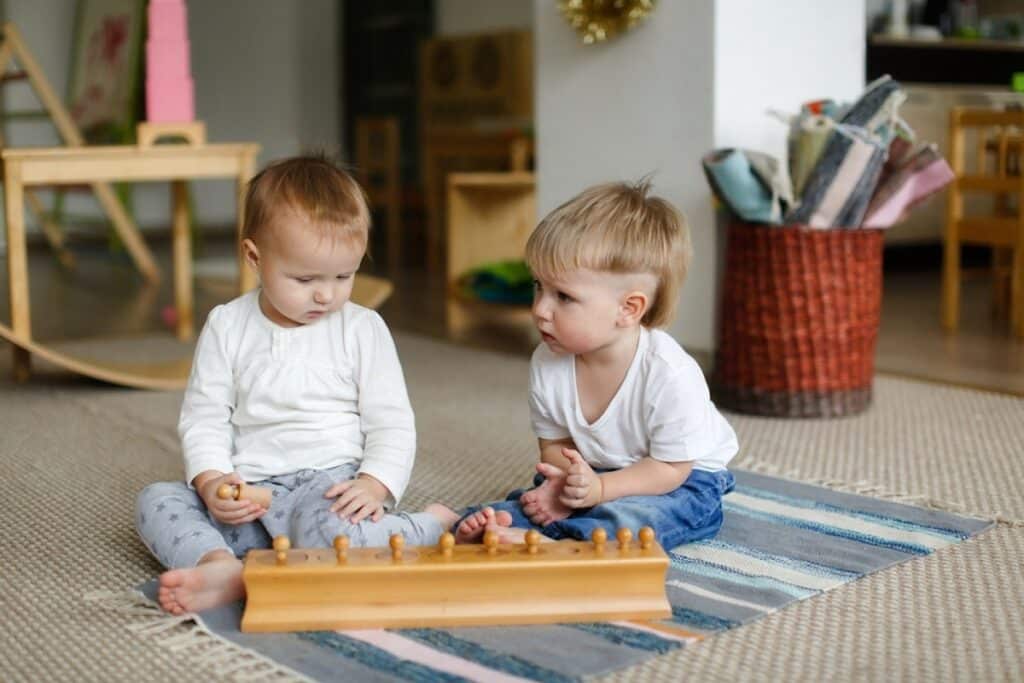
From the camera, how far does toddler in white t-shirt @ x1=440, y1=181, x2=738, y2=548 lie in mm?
1415

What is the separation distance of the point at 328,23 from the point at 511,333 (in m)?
3.65

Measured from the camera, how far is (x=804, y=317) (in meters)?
2.24

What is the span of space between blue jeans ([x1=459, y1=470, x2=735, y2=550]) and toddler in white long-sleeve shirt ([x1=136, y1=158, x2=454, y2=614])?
0.40 ft

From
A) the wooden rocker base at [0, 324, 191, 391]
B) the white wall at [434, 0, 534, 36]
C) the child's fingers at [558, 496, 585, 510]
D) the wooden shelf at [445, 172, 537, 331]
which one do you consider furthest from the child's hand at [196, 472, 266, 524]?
the white wall at [434, 0, 534, 36]

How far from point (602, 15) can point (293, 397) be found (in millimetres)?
1493

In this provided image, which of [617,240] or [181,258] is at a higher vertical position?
[617,240]

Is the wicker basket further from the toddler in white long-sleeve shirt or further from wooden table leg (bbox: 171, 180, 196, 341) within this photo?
wooden table leg (bbox: 171, 180, 196, 341)

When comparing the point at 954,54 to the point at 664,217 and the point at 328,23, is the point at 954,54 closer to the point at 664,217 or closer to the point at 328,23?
the point at 328,23

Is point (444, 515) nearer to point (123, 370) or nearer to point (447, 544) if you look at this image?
point (447, 544)

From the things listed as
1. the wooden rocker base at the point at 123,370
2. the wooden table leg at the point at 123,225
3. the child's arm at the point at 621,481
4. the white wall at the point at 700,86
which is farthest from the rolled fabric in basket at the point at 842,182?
the wooden table leg at the point at 123,225

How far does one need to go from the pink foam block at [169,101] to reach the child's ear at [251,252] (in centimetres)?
135

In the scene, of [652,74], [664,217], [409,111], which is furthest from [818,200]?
[409,111]

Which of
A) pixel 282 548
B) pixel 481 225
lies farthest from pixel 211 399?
pixel 481 225

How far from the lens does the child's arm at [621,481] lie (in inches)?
54.6
